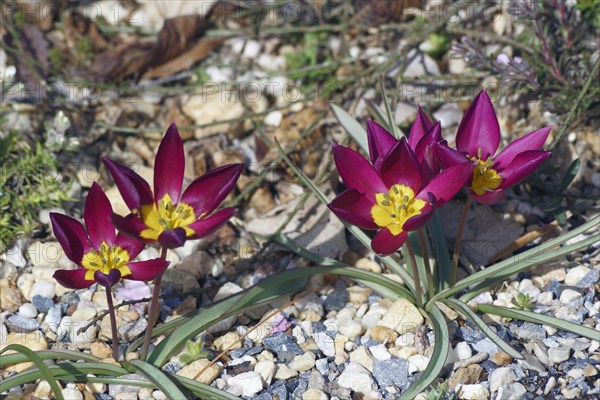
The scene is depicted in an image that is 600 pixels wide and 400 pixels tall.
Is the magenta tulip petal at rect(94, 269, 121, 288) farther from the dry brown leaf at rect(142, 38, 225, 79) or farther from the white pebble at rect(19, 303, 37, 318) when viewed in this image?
the dry brown leaf at rect(142, 38, 225, 79)

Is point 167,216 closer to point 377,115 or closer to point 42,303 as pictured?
point 42,303

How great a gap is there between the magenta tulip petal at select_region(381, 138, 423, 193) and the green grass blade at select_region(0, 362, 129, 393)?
1058 mm

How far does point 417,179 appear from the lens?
2.66 m

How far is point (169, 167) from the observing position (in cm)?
275

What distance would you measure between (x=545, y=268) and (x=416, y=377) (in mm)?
766

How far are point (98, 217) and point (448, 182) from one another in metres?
1.11

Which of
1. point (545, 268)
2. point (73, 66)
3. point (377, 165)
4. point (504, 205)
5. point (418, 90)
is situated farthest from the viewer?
point (73, 66)

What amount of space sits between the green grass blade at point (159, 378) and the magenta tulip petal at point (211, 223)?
18.4 inches

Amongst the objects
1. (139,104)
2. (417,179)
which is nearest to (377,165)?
(417,179)

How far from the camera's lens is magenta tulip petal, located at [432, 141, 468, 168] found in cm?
254

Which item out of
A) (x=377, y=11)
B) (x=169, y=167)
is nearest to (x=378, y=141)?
(x=169, y=167)

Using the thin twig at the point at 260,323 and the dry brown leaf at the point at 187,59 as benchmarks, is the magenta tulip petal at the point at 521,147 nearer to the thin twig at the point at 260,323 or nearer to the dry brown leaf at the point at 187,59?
the thin twig at the point at 260,323

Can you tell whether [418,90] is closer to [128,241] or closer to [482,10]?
[482,10]

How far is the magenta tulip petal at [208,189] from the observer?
105 inches
